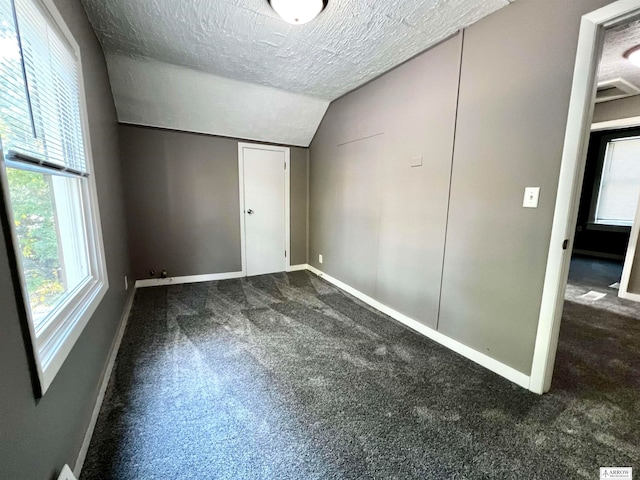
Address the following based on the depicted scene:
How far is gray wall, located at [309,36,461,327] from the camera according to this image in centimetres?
204

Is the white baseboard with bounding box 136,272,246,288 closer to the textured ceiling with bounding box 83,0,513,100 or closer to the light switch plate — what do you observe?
the textured ceiling with bounding box 83,0,513,100

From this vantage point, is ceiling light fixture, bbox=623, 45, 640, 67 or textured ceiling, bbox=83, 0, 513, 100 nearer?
textured ceiling, bbox=83, 0, 513, 100

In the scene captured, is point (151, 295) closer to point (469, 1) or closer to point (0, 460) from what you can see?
point (0, 460)

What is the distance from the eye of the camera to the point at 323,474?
1107 mm

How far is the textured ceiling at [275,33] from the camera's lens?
1.61 meters

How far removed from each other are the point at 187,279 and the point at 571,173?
3.89m

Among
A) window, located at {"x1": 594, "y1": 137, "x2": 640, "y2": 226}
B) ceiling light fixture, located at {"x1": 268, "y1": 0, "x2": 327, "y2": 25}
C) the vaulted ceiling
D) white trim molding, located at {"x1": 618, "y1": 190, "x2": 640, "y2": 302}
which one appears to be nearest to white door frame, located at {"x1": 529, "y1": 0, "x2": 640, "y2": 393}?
the vaulted ceiling

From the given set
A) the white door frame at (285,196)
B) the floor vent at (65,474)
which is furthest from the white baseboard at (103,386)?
the white door frame at (285,196)

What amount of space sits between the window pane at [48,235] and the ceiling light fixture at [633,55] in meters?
3.79

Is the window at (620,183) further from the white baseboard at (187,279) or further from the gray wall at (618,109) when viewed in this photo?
the white baseboard at (187,279)

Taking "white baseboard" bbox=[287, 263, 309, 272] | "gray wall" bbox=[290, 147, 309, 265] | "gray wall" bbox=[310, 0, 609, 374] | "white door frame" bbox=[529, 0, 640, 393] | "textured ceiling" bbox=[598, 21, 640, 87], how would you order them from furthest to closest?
"white baseboard" bbox=[287, 263, 309, 272], "gray wall" bbox=[290, 147, 309, 265], "textured ceiling" bbox=[598, 21, 640, 87], "gray wall" bbox=[310, 0, 609, 374], "white door frame" bbox=[529, 0, 640, 393]

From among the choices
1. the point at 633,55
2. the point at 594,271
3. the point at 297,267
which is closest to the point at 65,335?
the point at 297,267

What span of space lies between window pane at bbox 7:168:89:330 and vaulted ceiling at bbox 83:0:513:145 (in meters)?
1.27

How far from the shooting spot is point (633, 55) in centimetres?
202
